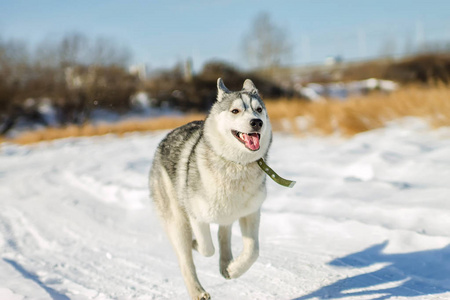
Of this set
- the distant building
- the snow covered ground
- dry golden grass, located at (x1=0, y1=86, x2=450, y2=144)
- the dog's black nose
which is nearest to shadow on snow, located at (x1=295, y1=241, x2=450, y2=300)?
the snow covered ground

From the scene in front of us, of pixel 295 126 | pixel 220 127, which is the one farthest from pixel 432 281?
pixel 295 126

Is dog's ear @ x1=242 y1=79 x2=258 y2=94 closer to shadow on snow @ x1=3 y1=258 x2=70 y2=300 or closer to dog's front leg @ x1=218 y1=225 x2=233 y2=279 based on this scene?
dog's front leg @ x1=218 y1=225 x2=233 y2=279

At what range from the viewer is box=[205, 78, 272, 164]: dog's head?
2.98 metres

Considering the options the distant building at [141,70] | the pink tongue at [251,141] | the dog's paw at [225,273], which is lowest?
the dog's paw at [225,273]

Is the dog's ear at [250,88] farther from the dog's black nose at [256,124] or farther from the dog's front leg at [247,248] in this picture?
the dog's front leg at [247,248]

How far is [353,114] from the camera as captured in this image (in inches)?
427

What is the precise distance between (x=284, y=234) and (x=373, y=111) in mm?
7331

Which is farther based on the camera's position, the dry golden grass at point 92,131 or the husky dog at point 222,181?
the dry golden grass at point 92,131

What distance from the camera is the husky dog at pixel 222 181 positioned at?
10.1 feet

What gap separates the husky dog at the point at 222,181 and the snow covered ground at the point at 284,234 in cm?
41

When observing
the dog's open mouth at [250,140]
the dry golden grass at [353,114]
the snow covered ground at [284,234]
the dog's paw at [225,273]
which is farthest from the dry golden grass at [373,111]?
the dog's open mouth at [250,140]

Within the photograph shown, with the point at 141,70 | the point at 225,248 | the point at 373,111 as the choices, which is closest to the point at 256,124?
the point at 225,248

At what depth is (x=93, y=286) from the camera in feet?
12.5

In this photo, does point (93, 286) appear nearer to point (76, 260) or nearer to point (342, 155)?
point (76, 260)
